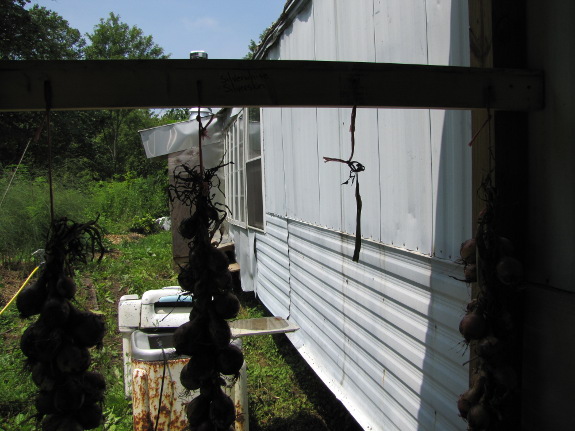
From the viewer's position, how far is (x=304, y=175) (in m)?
4.29

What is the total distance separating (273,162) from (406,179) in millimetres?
3258

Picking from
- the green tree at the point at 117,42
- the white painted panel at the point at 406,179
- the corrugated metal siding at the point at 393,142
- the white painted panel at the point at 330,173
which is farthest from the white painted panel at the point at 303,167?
A: the green tree at the point at 117,42

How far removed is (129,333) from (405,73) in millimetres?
3683

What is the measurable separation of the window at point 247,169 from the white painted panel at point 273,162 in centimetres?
45

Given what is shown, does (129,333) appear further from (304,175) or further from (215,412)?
(215,412)

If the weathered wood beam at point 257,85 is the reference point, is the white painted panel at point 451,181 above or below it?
below

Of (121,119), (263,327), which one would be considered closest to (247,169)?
(263,327)

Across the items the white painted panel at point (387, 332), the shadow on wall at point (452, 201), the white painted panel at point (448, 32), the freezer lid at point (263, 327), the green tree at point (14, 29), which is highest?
the green tree at point (14, 29)

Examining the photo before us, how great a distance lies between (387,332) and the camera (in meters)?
2.71

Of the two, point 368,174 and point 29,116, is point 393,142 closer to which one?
point 368,174

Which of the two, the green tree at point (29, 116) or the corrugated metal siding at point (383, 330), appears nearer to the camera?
the corrugated metal siding at point (383, 330)

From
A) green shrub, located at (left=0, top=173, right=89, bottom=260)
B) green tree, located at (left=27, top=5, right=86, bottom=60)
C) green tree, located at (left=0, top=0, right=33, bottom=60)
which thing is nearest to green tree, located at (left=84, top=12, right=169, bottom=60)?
green tree, located at (left=27, top=5, right=86, bottom=60)

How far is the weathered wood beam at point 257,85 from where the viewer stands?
131cm

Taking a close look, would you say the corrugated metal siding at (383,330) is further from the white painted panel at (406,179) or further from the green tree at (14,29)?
the green tree at (14,29)
